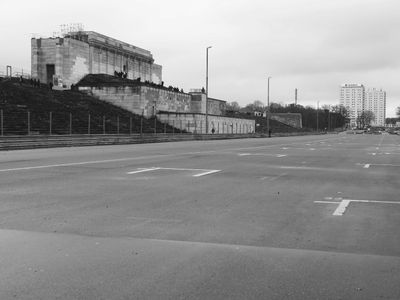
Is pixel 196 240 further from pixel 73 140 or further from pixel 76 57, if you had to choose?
pixel 76 57

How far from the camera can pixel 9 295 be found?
4668mm

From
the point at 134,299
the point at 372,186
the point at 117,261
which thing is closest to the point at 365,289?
the point at 134,299

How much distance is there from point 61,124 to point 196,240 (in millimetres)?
43865

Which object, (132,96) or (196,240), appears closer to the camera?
(196,240)

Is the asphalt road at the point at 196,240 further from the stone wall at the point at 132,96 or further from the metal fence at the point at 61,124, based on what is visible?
the stone wall at the point at 132,96

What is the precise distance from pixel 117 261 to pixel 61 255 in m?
0.73

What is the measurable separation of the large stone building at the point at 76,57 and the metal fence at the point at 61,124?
1533cm

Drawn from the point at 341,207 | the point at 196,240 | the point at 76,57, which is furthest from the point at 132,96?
the point at 196,240

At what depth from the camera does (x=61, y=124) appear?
48625 millimetres

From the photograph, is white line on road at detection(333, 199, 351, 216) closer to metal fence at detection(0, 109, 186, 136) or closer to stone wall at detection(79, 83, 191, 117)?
metal fence at detection(0, 109, 186, 136)

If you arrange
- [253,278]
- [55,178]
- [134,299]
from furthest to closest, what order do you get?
[55,178], [253,278], [134,299]

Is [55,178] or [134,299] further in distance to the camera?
[55,178]

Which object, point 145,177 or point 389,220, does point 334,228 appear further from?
point 145,177

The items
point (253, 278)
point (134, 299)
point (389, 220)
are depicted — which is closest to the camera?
point (134, 299)
